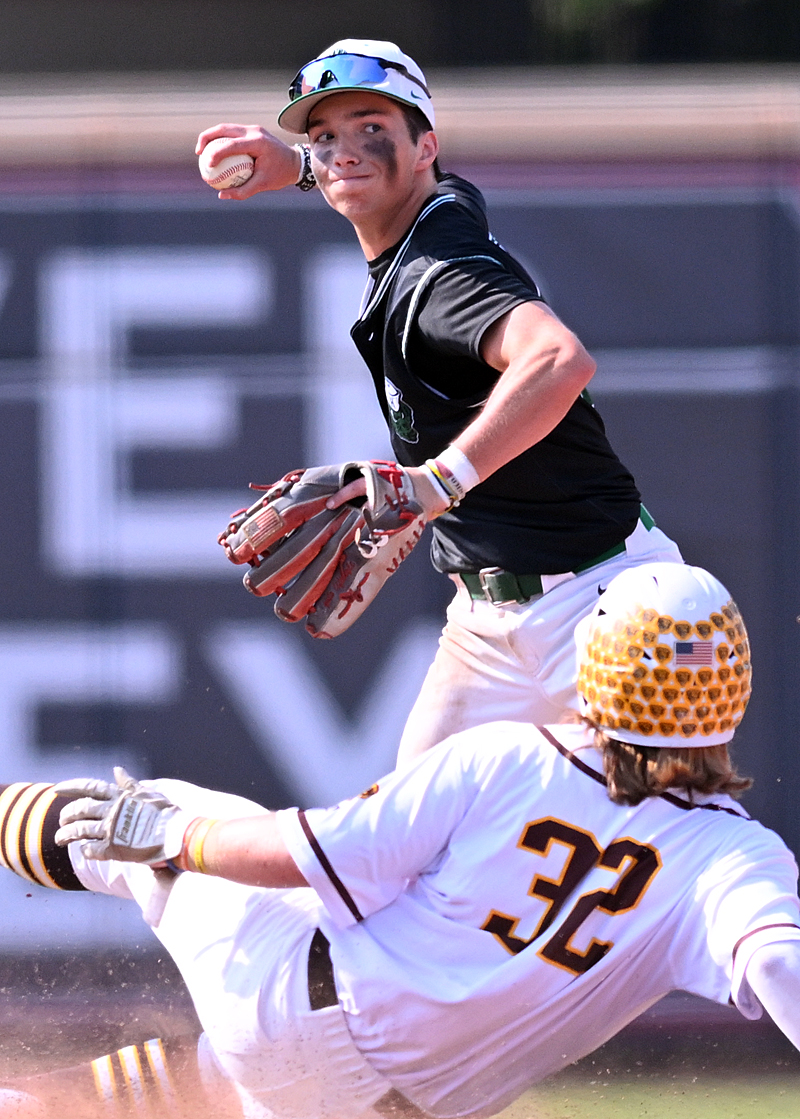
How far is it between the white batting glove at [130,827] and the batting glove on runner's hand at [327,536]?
423 millimetres

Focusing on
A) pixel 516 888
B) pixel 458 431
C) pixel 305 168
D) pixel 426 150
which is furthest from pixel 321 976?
pixel 305 168

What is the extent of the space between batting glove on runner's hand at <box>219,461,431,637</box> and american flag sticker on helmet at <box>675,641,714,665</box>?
19.3 inches

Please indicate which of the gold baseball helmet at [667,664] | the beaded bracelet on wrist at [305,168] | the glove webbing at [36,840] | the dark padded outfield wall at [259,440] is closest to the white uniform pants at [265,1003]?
the glove webbing at [36,840]

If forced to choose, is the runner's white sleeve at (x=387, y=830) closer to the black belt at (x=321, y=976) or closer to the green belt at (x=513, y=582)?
the black belt at (x=321, y=976)

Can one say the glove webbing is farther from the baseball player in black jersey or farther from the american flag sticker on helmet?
the american flag sticker on helmet

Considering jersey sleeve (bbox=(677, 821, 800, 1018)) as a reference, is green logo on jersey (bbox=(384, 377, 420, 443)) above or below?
above

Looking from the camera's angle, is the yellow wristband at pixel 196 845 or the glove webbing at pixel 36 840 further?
the glove webbing at pixel 36 840

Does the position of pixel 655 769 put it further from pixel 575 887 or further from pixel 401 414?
pixel 401 414

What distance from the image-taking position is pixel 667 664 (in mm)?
2176

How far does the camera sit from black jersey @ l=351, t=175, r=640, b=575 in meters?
2.63

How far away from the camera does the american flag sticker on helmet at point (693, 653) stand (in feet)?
7.16

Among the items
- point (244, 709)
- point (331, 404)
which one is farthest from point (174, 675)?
point (331, 404)

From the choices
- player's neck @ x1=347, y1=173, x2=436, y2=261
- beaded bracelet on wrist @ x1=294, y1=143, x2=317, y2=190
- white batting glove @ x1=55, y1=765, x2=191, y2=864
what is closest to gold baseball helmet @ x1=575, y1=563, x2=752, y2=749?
white batting glove @ x1=55, y1=765, x2=191, y2=864

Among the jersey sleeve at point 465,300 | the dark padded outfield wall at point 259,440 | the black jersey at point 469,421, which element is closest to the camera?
the jersey sleeve at point 465,300
